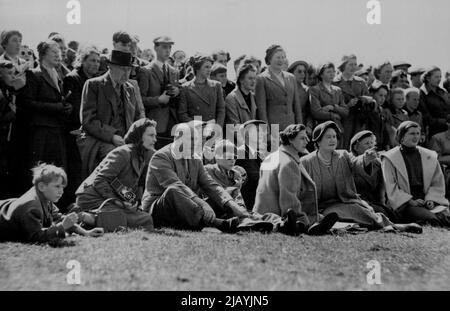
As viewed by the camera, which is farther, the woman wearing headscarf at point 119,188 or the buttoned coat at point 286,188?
the buttoned coat at point 286,188

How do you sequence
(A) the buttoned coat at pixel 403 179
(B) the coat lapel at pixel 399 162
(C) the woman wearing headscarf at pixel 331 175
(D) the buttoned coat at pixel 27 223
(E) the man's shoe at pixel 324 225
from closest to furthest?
(D) the buttoned coat at pixel 27 223
(E) the man's shoe at pixel 324 225
(C) the woman wearing headscarf at pixel 331 175
(A) the buttoned coat at pixel 403 179
(B) the coat lapel at pixel 399 162

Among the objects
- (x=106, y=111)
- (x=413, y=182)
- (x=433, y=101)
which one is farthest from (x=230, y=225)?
(x=433, y=101)

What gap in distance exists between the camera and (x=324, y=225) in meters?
7.62

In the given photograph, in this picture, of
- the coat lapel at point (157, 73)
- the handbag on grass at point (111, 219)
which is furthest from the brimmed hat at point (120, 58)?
the handbag on grass at point (111, 219)

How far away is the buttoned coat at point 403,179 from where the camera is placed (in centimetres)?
962

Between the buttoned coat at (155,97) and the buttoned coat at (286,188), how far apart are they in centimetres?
217

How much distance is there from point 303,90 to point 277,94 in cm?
95

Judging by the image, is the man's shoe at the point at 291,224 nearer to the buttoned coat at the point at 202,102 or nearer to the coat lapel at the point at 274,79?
the buttoned coat at the point at 202,102

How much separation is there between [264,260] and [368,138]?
4.51m

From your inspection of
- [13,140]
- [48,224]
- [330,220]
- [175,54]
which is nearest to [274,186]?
[330,220]

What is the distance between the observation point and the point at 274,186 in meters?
8.43

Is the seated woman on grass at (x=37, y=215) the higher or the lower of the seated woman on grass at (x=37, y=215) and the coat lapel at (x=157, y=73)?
the lower

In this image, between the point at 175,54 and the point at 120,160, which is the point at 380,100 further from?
the point at 120,160

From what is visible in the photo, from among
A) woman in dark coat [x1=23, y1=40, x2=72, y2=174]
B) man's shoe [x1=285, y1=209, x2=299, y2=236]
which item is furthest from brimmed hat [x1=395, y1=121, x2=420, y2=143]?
woman in dark coat [x1=23, y1=40, x2=72, y2=174]
